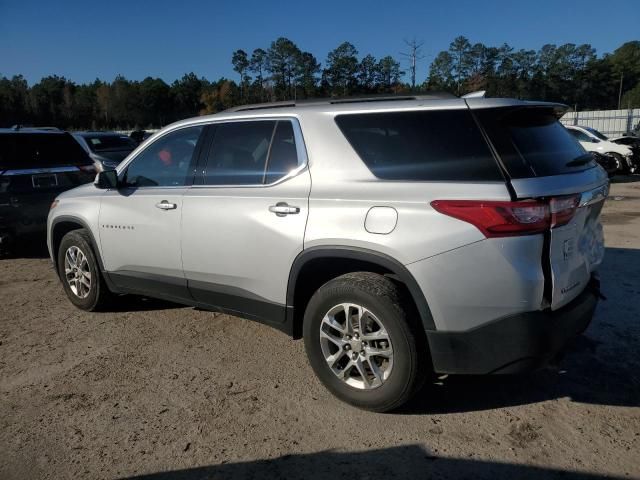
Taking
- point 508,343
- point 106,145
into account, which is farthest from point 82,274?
point 106,145

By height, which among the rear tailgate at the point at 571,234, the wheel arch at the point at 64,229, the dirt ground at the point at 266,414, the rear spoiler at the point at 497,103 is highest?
the rear spoiler at the point at 497,103

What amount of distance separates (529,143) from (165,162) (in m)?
2.88

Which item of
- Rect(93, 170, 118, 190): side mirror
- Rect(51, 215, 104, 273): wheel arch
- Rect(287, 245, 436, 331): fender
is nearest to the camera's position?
Rect(287, 245, 436, 331): fender

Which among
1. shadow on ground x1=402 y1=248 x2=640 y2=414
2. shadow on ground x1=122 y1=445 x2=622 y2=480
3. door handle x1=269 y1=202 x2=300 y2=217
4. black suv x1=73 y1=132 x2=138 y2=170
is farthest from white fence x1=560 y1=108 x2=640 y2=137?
shadow on ground x1=122 y1=445 x2=622 y2=480

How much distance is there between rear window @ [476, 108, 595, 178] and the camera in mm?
2789

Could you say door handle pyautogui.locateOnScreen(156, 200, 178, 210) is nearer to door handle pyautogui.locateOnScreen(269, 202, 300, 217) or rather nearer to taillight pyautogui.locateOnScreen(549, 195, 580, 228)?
door handle pyautogui.locateOnScreen(269, 202, 300, 217)

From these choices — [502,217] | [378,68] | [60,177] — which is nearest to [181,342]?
[502,217]

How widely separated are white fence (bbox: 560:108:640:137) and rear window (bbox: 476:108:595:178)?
30961 millimetres

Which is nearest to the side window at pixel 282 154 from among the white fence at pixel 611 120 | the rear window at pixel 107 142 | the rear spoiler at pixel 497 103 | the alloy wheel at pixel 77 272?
the rear spoiler at pixel 497 103

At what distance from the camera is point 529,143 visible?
2.92 metres

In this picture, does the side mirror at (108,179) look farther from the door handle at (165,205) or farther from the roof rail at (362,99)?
the roof rail at (362,99)

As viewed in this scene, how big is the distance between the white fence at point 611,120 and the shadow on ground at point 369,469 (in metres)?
32.0

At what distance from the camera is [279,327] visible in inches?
144

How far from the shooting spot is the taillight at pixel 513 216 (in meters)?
2.67
